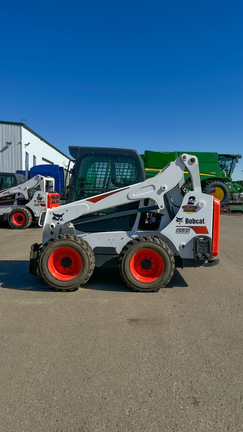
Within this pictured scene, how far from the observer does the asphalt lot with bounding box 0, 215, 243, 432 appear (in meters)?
2.00

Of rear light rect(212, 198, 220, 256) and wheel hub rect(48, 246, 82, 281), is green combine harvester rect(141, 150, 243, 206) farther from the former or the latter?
wheel hub rect(48, 246, 82, 281)

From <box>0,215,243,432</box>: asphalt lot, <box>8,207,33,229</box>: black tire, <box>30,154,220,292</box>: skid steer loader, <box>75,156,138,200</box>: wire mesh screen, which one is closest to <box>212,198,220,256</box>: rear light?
<box>30,154,220,292</box>: skid steer loader

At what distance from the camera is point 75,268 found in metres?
4.38

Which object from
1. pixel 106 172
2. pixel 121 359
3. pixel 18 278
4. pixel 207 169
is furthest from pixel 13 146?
pixel 121 359

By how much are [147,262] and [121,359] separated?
1.84 meters

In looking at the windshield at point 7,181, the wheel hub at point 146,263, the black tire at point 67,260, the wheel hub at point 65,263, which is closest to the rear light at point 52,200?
the black tire at point 67,260

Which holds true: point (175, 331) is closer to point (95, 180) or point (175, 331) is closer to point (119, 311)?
point (119, 311)

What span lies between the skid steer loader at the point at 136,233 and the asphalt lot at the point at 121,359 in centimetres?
35

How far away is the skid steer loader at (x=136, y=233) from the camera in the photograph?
4273 millimetres

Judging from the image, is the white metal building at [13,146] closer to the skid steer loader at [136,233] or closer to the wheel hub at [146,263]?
the skid steer loader at [136,233]

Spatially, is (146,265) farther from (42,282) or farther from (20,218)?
(20,218)

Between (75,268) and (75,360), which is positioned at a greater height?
(75,268)

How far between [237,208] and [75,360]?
16257 millimetres

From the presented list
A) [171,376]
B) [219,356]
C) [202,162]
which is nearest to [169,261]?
[219,356]
